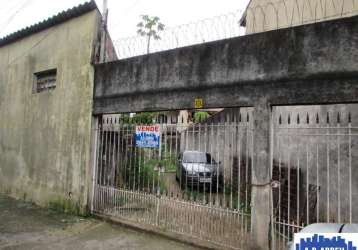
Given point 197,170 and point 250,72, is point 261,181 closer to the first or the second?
point 197,170

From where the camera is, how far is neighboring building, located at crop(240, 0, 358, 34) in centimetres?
815

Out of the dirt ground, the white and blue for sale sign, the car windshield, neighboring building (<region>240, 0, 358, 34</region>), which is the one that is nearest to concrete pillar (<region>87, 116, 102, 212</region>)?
the dirt ground

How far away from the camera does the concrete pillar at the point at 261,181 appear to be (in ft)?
15.6

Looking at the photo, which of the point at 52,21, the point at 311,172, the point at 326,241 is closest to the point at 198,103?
the point at 311,172

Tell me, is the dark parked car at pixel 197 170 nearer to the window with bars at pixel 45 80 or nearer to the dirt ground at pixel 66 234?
the dirt ground at pixel 66 234

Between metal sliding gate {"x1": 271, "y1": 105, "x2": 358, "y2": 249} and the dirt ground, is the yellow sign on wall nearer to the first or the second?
metal sliding gate {"x1": 271, "y1": 105, "x2": 358, "y2": 249}

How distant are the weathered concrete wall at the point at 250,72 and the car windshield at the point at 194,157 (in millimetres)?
770

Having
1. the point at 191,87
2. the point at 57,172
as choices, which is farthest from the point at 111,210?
the point at 191,87

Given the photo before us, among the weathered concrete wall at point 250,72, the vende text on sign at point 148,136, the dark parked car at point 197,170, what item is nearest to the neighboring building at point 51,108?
the weathered concrete wall at point 250,72

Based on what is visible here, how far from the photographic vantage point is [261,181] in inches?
192

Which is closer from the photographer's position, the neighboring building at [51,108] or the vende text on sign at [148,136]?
the vende text on sign at [148,136]

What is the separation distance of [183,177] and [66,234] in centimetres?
231

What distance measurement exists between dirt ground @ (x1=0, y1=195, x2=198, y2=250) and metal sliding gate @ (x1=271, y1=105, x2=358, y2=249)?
61.4 inches

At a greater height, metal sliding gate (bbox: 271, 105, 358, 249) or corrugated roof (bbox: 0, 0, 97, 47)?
corrugated roof (bbox: 0, 0, 97, 47)
